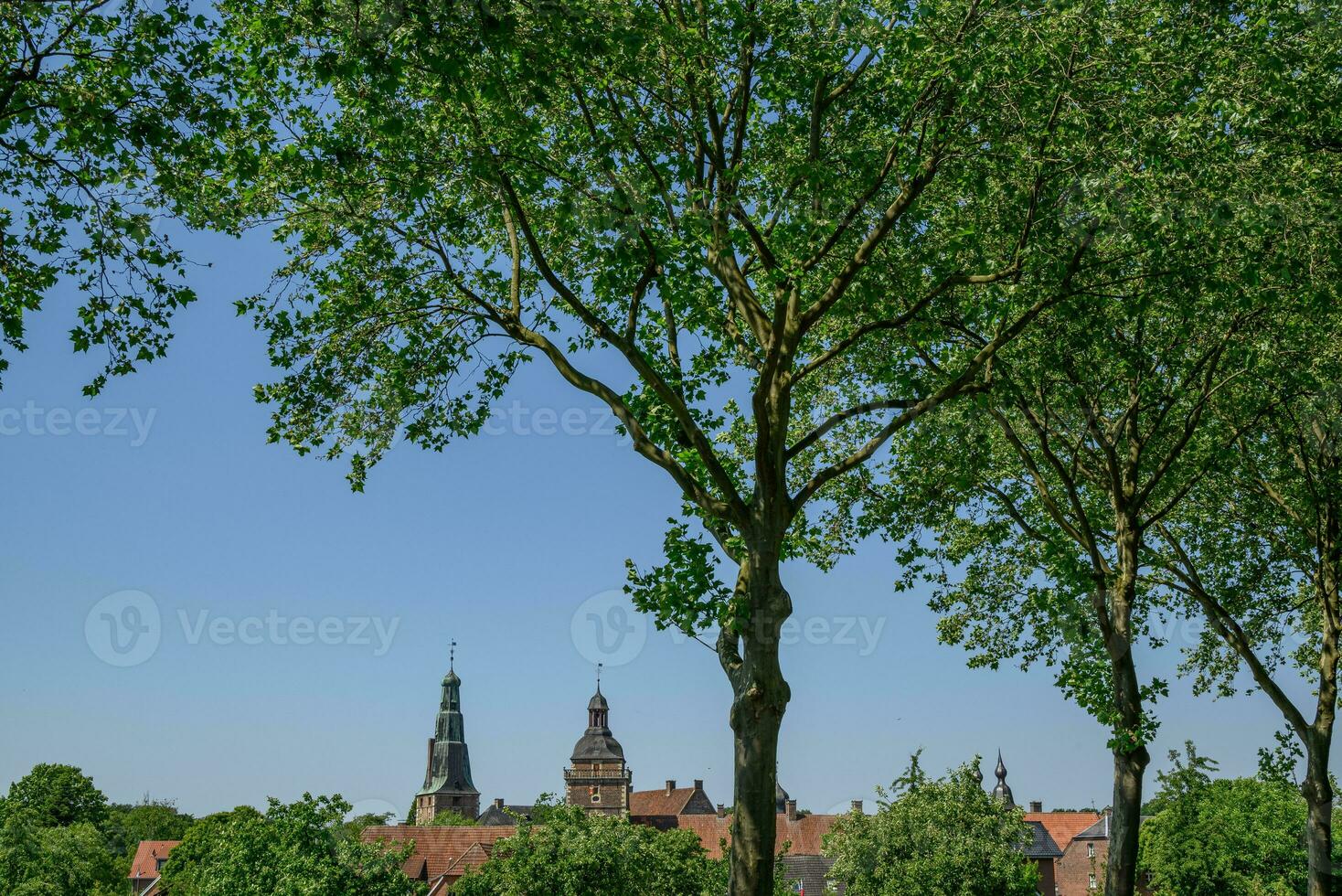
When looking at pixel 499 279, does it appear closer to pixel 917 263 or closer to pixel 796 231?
pixel 796 231

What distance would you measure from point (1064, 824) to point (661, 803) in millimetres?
48412

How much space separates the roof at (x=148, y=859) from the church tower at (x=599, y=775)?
4026 centimetres

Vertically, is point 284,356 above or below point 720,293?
below

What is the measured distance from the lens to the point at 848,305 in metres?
15.3

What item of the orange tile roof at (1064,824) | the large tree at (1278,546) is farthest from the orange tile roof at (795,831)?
the large tree at (1278,546)

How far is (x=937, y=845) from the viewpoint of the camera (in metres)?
40.9

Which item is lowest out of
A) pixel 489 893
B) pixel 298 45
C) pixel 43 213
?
pixel 489 893

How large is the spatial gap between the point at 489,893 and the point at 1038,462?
3319 centimetres

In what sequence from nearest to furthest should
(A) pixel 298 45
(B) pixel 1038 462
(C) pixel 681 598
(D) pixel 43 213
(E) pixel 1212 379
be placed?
(D) pixel 43 213, (A) pixel 298 45, (C) pixel 681 598, (E) pixel 1212 379, (B) pixel 1038 462

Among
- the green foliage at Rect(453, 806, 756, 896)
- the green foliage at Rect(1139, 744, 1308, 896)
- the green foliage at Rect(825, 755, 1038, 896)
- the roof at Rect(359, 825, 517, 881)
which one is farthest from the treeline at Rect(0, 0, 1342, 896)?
the roof at Rect(359, 825, 517, 881)

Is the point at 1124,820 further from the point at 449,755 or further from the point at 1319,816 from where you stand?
the point at 449,755

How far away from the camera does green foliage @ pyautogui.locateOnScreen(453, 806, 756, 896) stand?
4528 cm

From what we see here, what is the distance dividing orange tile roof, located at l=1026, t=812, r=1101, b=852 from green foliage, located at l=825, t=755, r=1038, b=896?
78987mm

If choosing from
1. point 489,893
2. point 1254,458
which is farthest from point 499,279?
point 489,893
